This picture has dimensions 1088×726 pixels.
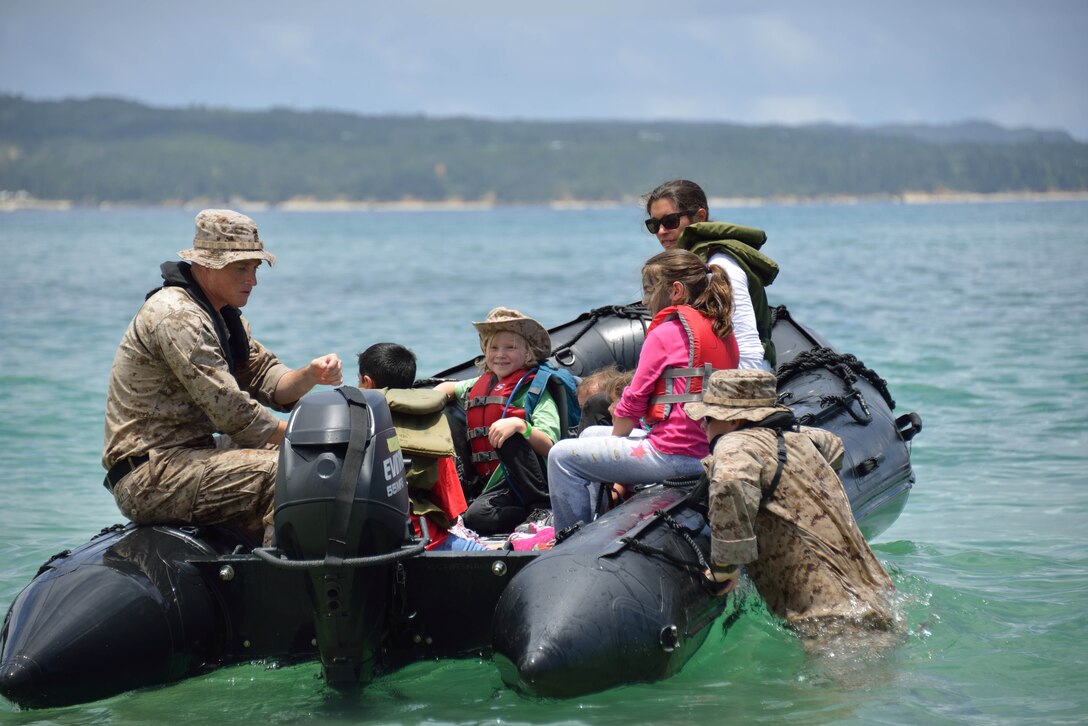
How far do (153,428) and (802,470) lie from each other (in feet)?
7.36

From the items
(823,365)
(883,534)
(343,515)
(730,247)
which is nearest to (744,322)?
(730,247)

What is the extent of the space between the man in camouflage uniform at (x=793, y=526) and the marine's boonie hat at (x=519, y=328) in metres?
0.97

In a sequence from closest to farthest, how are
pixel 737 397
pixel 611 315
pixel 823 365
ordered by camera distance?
pixel 737 397 < pixel 823 365 < pixel 611 315

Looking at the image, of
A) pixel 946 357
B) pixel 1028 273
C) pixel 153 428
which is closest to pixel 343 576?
pixel 153 428

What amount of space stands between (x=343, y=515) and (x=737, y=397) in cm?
133

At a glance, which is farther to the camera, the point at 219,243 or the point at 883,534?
the point at 883,534

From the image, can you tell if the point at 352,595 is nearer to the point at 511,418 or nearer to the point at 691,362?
the point at 511,418

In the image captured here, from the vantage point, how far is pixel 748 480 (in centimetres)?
422

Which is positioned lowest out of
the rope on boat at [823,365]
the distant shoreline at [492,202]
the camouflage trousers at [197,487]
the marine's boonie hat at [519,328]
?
the distant shoreline at [492,202]

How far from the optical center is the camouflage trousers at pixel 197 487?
4703mm

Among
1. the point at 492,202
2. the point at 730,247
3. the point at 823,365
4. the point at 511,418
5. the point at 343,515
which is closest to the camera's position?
the point at 343,515

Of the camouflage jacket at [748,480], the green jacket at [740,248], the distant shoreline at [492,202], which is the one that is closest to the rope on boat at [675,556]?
the camouflage jacket at [748,480]

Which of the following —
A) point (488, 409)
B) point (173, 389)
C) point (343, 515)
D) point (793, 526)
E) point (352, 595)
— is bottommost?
point (352, 595)

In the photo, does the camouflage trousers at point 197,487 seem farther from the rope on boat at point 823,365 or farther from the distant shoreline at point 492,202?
the distant shoreline at point 492,202
